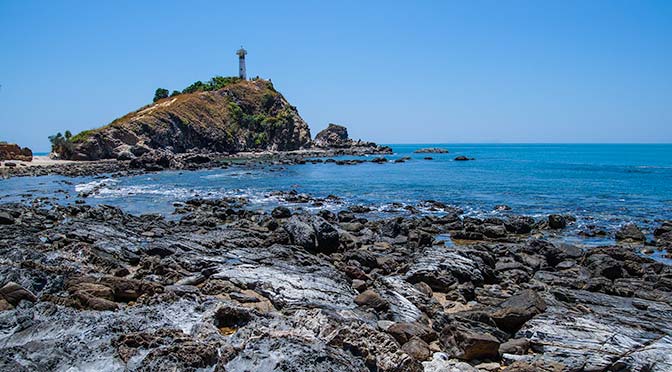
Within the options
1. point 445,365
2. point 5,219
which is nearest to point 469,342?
point 445,365

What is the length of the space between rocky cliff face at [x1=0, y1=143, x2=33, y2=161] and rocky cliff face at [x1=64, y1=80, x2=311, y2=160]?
295 inches

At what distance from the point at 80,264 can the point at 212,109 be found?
122m

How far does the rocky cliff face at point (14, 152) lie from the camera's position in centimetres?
7856

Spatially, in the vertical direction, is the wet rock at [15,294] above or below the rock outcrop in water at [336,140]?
below

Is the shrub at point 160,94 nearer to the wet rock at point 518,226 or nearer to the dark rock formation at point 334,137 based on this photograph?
the dark rock formation at point 334,137

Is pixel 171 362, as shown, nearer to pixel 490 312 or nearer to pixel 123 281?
pixel 123 281

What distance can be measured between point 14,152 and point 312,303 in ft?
299

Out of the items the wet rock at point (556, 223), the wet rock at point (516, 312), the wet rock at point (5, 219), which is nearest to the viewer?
the wet rock at point (516, 312)

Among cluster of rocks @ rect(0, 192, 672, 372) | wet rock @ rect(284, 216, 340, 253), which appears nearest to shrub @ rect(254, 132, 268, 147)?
cluster of rocks @ rect(0, 192, 672, 372)

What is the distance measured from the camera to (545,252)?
2052 cm

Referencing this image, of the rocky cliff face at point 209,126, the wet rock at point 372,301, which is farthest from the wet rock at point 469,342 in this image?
the rocky cliff face at point 209,126

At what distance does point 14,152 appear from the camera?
80875 millimetres

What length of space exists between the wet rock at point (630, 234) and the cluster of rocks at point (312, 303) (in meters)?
4.97

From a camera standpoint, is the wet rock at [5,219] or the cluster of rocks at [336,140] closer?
the wet rock at [5,219]
